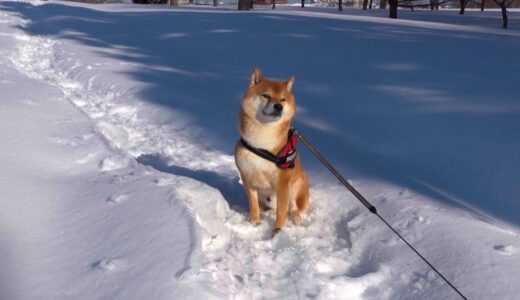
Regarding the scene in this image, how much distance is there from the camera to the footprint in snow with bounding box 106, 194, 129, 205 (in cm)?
305

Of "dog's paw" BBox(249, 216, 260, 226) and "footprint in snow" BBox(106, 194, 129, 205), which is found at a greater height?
"footprint in snow" BBox(106, 194, 129, 205)

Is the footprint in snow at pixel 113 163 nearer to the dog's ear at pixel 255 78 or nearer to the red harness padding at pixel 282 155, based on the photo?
the red harness padding at pixel 282 155

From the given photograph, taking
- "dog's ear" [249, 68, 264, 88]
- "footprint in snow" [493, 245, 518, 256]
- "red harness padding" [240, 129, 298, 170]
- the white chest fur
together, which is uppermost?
"dog's ear" [249, 68, 264, 88]

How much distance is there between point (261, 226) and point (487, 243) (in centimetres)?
152

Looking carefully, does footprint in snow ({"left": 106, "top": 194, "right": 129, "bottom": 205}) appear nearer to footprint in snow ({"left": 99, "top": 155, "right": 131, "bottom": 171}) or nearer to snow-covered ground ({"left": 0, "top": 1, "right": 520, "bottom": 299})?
snow-covered ground ({"left": 0, "top": 1, "right": 520, "bottom": 299})

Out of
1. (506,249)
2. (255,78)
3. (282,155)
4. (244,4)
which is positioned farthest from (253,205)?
(244,4)

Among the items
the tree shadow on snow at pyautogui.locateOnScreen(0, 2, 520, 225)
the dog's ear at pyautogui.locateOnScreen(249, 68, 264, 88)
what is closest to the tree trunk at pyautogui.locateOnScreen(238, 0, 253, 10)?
the tree shadow on snow at pyautogui.locateOnScreen(0, 2, 520, 225)

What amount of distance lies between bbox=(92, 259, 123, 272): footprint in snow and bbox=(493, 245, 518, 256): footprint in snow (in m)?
2.14

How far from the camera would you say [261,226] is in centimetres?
343

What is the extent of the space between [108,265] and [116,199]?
32.2 inches

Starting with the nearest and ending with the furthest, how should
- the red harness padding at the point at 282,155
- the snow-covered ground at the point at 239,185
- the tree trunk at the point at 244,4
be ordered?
the snow-covered ground at the point at 239,185 < the red harness padding at the point at 282,155 < the tree trunk at the point at 244,4

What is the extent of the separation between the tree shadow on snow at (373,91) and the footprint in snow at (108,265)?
1801mm

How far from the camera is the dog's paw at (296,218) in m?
3.48

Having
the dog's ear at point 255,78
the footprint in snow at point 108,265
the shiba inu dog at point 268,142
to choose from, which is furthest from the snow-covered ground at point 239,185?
the dog's ear at point 255,78
